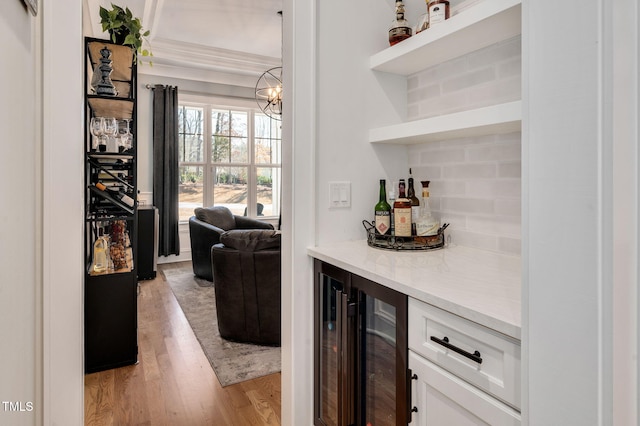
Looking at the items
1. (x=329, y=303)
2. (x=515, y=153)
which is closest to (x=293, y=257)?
(x=329, y=303)

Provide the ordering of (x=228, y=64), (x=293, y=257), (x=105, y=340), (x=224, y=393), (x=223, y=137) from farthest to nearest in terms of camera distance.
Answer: (x=223, y=137) < (x=228, y=64) < (x=105, y=340) < (x=224, y=393) < (x=293, y=257)

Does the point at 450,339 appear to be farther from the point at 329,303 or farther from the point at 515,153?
the point at 515,153

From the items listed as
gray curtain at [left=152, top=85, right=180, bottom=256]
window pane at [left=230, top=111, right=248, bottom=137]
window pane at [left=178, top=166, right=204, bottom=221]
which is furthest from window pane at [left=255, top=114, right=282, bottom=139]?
gray curtain at [left=152, top=85, right=180, bottom=256]

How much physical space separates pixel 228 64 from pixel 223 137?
1131mm

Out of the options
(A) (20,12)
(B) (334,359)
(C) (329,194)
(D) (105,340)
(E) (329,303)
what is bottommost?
(D) (105,340)

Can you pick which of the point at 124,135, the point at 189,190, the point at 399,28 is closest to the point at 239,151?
the point at 189,190

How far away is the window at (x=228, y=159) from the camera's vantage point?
19.2 ft

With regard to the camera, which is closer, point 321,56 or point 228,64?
point 321,56

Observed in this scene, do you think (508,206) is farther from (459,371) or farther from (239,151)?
(239,151)

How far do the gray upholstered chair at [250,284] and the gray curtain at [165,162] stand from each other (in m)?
3.11

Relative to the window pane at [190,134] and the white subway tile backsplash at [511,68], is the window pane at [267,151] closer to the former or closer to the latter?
the window pane at [190,134]

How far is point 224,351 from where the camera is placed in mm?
2598

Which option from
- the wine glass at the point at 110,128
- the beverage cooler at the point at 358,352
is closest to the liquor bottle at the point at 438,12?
the beverage cooler at the point at 358,352

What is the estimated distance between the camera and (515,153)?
137cm
